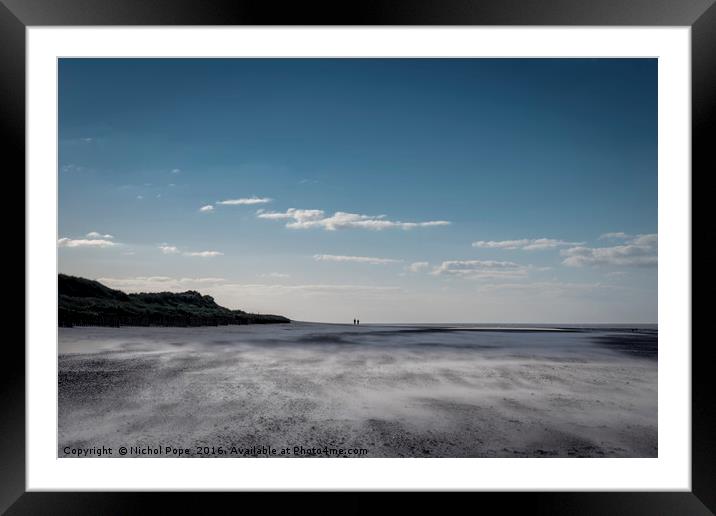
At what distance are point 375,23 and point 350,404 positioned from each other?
3226 mm

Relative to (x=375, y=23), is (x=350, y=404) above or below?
below

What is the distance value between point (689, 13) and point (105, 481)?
10.2ft

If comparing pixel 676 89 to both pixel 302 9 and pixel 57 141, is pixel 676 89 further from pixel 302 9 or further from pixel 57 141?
pixel 57 141

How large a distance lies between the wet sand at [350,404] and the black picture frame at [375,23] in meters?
1.11

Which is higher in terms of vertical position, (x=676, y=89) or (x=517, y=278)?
(x=676, y=89)

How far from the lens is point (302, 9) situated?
4.86 ft

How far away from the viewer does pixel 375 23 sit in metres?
1.50

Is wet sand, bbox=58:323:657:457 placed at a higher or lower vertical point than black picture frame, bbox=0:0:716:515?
lower

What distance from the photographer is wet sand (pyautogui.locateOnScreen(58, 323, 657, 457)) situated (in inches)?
107

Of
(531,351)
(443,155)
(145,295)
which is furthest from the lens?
(145,295)

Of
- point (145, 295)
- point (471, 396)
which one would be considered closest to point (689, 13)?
point (471, 396)

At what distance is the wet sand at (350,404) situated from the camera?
272 cm

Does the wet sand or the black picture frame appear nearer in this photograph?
the black picture frame

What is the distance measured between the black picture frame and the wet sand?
43.8 inches
